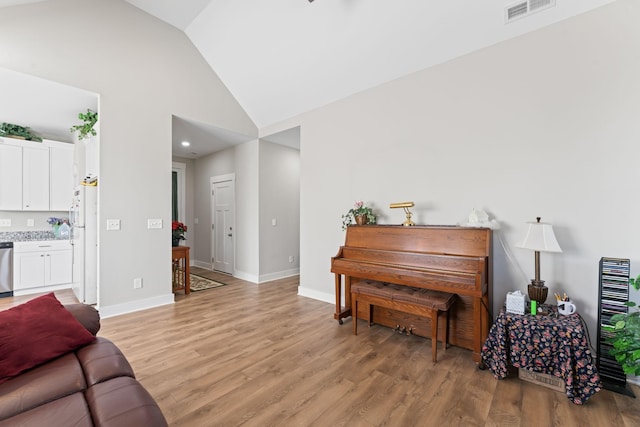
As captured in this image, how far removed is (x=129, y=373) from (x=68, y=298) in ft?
12.6

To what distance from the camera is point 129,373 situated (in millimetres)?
1362

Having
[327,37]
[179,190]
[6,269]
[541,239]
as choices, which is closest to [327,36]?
[327,37]

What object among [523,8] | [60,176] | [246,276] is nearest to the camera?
[523,8]

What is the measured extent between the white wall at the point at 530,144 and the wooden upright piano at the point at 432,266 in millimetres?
286

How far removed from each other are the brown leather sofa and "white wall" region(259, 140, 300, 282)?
362 centimetres

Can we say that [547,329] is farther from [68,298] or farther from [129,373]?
[68,298]

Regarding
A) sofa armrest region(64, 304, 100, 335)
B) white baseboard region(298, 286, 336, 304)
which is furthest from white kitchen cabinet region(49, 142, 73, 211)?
white baseboard region(298, 286, 336, 304)

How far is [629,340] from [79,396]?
2.93 metres

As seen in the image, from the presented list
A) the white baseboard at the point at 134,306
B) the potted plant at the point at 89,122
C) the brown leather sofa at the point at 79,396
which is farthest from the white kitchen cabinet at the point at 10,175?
the brown leather sofa at the point at 79,396

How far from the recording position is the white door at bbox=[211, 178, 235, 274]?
18.3ft

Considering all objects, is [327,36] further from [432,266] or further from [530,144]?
[432,266]

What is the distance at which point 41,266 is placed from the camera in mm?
4301

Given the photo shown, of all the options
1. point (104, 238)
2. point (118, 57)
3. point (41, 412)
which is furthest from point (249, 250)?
point (41, 412)

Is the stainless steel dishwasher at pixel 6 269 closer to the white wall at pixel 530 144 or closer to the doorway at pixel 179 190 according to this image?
the doorway at pixel 179 190
